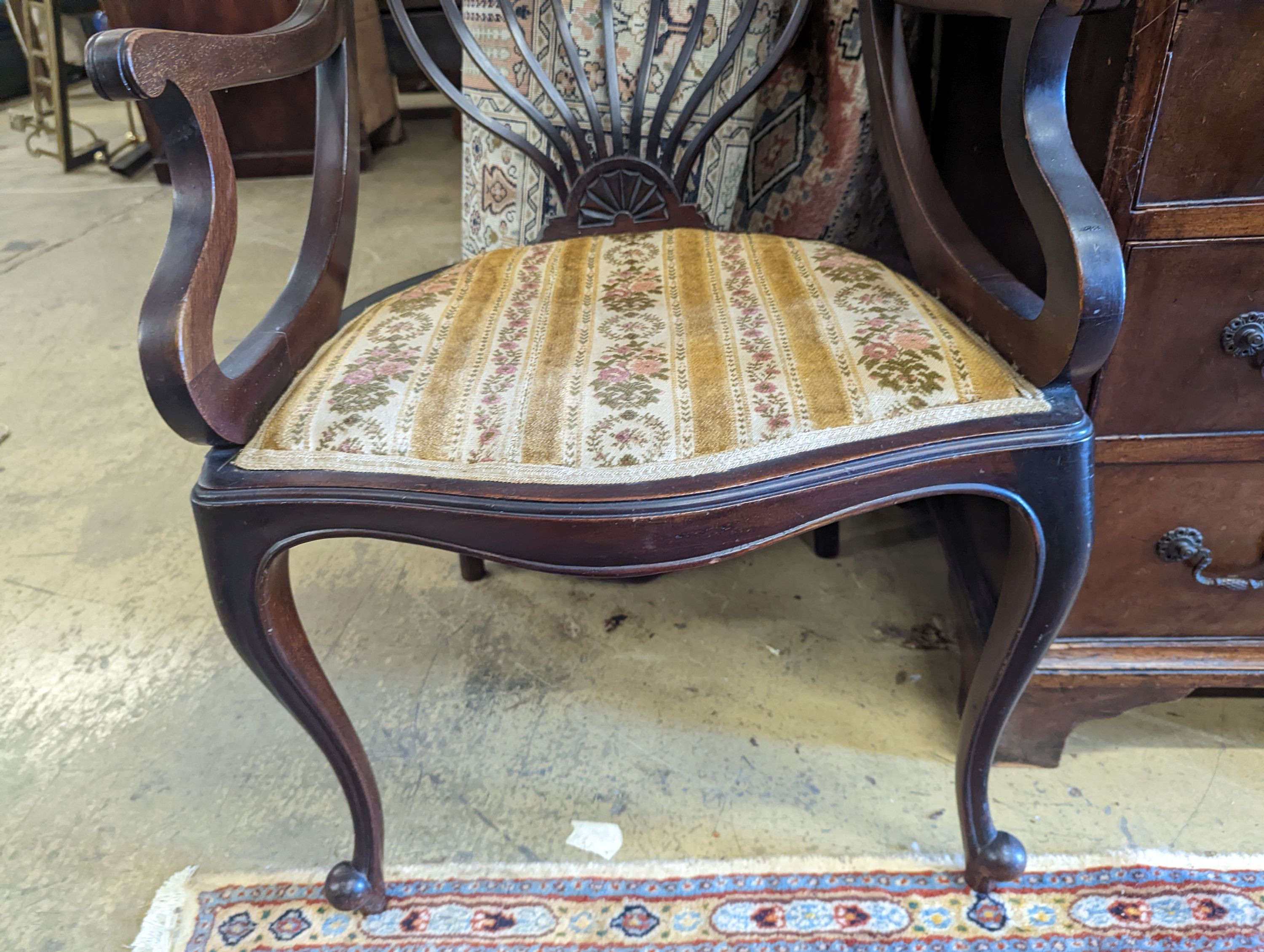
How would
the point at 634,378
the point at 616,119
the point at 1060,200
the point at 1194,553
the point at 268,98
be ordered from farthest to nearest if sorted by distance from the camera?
1. the point at 268,98
2. the point at 616,119
3. the point at 1194,553
4. the point at 634,378
5. the point at 1060,200

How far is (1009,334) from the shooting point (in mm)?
692

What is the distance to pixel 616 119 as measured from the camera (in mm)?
1018

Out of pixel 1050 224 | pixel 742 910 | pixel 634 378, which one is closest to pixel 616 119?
pixel 634 378

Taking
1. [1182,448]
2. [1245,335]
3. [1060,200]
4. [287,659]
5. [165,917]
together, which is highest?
[1060,200]

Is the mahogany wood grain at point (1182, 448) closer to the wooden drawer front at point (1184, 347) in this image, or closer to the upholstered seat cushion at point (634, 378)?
the wooden drawer front at point (1184, 347)

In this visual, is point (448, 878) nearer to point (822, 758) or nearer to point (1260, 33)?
point (822, 758)

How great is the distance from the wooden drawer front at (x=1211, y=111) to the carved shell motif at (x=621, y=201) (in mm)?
540

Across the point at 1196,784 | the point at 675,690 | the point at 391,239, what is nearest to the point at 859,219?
the point at 675,690

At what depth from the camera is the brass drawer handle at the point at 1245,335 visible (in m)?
0.73

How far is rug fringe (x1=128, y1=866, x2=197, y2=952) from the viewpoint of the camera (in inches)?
33.9

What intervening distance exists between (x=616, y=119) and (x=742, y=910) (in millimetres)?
→ 900

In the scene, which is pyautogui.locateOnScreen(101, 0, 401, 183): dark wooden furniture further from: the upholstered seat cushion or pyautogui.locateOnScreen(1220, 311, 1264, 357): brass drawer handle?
pyautogui.locateOnScreen(1220, 311, 1264, 357): brass drawer handle

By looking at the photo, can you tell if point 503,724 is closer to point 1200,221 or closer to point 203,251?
point 203,251

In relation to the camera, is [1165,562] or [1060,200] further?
[1165,562]
